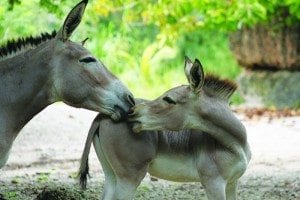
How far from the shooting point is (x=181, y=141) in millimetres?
5117

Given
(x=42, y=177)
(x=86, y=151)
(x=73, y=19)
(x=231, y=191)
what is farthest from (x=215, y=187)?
(x=42, y=177)

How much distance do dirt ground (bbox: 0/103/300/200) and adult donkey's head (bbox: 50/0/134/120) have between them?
1.40 meters

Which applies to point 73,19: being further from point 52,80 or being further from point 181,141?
point 181,141

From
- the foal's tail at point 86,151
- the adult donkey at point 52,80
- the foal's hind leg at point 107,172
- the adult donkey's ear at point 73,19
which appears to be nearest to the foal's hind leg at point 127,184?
the foal's hind leg at point 107,172

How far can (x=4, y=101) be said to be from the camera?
17.3 feet

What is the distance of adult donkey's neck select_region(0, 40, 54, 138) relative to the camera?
17.1ft

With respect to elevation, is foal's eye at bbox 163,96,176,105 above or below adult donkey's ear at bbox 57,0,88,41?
below

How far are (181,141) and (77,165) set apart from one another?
3.97 m

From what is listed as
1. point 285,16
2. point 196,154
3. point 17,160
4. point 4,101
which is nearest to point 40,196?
point 4,101

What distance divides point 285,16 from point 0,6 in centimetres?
798

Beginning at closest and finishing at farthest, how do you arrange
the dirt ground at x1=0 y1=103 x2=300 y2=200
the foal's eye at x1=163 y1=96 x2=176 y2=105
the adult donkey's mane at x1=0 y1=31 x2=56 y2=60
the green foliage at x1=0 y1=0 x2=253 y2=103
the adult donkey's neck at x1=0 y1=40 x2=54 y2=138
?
the foal's eye at x1=163 y1=96 x2=176 y2=105 → the adult donkey's neck at x1=0 y1=40 x2=54 y2=138 → the adult donkey's mane at x1=0 y1=31 x2=56 y2=60 → the dirt ground at x1=0 y1=103 x2=300 y2=200 → the green foliage at x1=0 y1=0 x2=253 y2=103

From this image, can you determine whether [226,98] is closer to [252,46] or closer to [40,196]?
[40,196]

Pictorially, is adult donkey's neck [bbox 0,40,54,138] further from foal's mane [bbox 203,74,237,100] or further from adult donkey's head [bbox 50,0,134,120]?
foal's mane [bbox 203,74,237,100]

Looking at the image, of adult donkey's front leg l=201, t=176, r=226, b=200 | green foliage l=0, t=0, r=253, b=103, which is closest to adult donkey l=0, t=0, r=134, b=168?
adult donkey's front leg l=201, t=176, r=226, b=200
